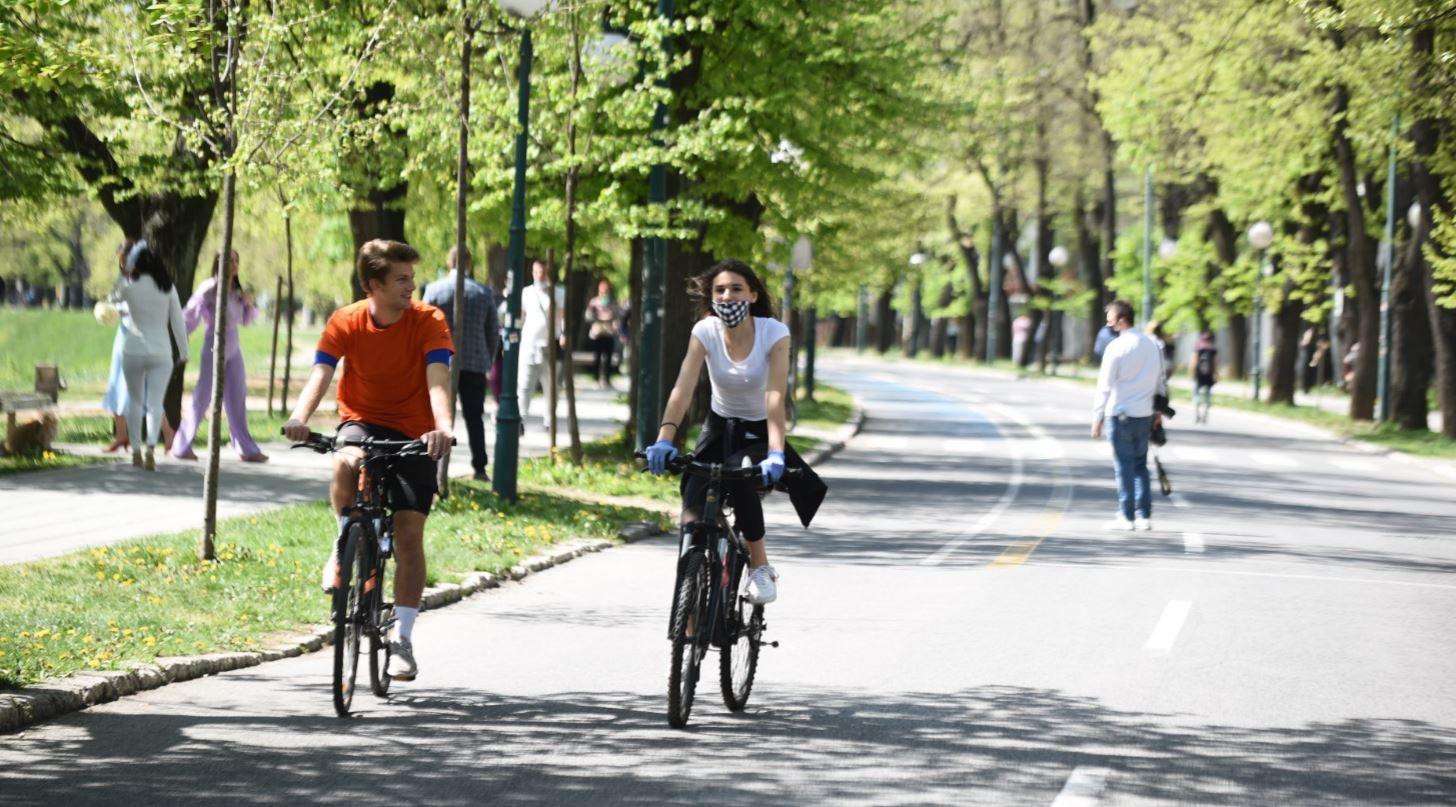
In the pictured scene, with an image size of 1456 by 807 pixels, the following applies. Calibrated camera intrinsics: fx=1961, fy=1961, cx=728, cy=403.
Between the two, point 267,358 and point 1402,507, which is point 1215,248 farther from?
point 1402,507

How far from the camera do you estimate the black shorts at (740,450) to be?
7.82m

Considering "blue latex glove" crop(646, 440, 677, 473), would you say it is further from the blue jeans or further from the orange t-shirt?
the blue jeans

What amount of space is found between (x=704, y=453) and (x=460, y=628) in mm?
2801

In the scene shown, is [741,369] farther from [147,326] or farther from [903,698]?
[147,326]

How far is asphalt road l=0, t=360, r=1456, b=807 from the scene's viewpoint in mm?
6492

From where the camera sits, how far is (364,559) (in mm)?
7578

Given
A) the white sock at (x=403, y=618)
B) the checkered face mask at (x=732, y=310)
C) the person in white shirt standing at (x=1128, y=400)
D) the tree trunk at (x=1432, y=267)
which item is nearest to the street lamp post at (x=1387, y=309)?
the tree trunk at (x=1432, y=267)

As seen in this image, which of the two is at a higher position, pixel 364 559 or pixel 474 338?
pixel 474 338

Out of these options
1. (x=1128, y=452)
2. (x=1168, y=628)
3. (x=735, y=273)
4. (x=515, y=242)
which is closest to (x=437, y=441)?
(x=735, y=273)

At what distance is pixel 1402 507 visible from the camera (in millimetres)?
19844

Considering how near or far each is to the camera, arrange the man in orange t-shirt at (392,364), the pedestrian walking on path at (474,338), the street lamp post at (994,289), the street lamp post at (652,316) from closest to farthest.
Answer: the man in orange t-shirt at (392,364) → the pedestrian walking on path at (474,338) → the street lamp post at (652,316) → the street lamp post at (994,289)

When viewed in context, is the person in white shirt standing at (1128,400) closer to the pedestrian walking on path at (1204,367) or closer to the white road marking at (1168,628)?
the white road marking at (1168,628)

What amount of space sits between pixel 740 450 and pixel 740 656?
82 centimetres

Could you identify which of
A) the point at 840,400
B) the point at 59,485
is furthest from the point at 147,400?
the point at 840,400
